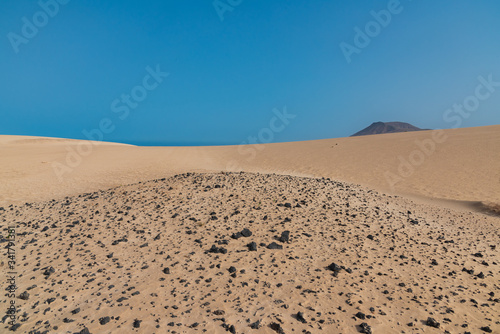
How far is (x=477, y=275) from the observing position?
18.7 feet

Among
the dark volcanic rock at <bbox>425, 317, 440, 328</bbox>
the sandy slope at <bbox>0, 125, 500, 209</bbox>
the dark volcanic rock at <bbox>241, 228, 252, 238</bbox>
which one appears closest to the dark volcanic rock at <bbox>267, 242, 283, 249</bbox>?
the dark volcanic rock at <bbox>241, 228, 252, 238</bbox>

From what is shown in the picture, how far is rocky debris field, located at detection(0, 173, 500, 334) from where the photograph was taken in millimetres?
4258

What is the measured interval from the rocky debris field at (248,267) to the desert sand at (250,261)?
0.03 meters

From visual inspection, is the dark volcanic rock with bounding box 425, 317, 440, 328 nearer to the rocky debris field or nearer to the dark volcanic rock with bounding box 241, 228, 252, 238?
the rocky debris field

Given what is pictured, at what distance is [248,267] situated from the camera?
5570 mm

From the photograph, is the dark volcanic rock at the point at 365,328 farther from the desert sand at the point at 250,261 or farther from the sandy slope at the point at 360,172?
the sandy slope at the point at 360,172

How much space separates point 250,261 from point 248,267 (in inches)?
8.7

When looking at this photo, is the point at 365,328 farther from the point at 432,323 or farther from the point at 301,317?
the point at 432,323

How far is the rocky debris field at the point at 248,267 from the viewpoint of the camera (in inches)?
168

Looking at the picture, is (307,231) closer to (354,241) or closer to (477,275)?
(354,241)

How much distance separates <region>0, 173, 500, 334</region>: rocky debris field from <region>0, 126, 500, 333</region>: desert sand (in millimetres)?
28

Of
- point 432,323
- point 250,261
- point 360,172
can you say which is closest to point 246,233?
point 250,261

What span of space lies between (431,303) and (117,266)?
237 inches

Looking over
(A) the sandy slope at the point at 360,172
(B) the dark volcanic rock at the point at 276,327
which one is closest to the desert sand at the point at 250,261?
(B) the dark volcanic rock at the point at 276,327
